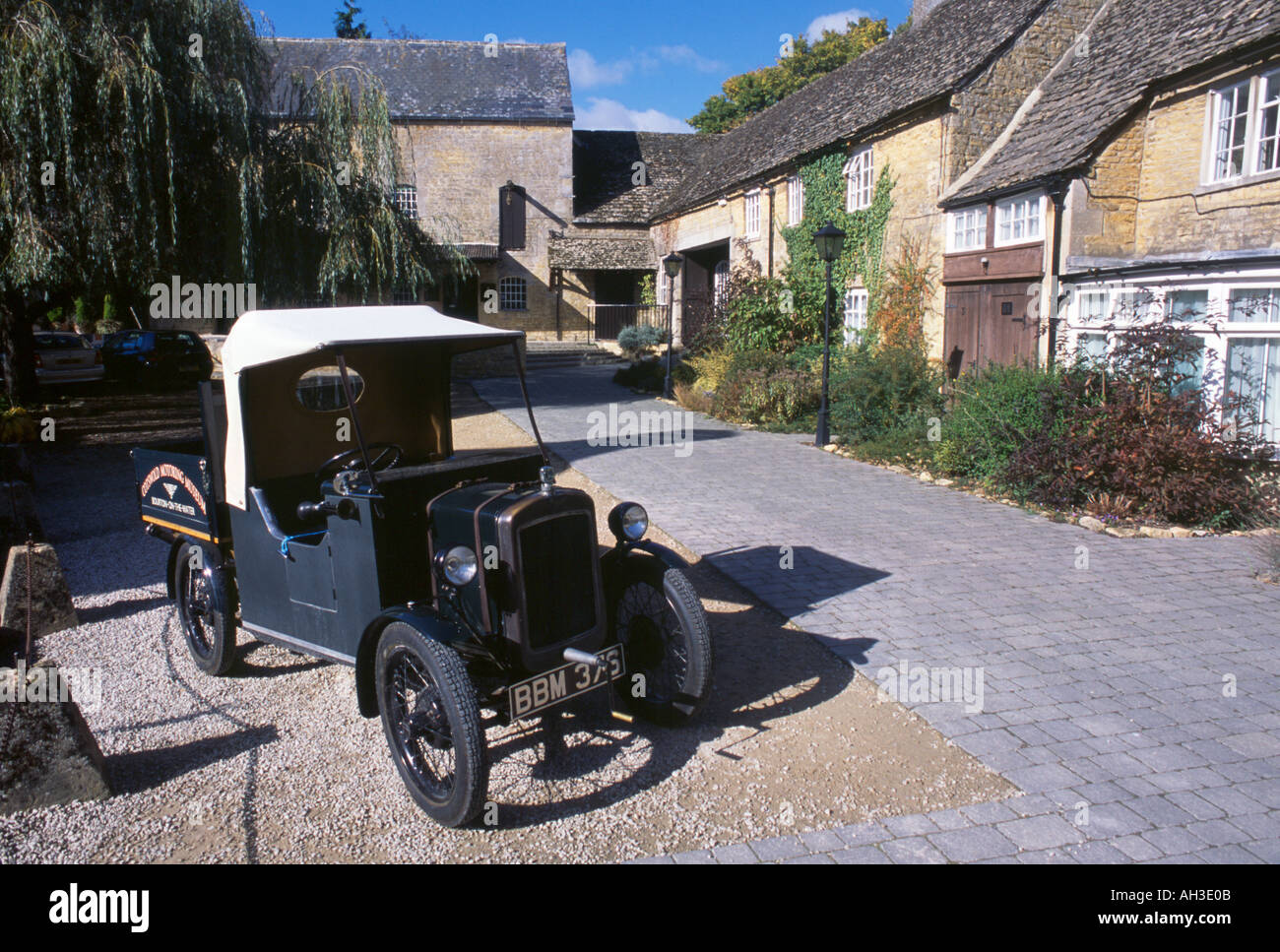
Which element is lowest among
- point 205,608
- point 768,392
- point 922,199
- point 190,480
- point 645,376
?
point 205,608

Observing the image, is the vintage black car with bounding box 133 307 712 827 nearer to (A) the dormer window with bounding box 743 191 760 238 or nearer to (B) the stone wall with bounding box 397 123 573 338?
(A) the dormer window with bounding box 743 191 760 238

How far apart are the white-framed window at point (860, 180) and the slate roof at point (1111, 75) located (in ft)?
10.0

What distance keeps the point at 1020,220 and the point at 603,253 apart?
68.7 feet

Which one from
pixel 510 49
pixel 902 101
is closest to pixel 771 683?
pixel 902 101

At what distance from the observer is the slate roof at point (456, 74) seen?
1275 inches

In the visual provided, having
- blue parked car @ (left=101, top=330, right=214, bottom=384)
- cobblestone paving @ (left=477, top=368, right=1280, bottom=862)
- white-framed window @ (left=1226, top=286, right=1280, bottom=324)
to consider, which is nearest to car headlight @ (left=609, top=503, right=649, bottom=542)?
A: cobblestone paving @ (left=477, top=368, right=1280, bottom=862)

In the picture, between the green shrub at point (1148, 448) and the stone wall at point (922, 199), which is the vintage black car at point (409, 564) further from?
the stone wall at point (922, 199)

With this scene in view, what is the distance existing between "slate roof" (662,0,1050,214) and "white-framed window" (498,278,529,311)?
7495mm

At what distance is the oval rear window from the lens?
18.4 feet

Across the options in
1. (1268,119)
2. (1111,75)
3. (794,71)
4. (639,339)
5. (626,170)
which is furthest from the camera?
(794,71)

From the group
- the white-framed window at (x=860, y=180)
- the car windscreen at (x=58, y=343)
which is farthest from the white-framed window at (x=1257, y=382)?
the car windscreen at (x=58, y=343)

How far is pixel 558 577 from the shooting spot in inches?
165

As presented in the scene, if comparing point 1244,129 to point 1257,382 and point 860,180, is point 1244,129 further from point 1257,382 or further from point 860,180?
point 860,180

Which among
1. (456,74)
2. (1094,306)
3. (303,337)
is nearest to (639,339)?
(456,74)
